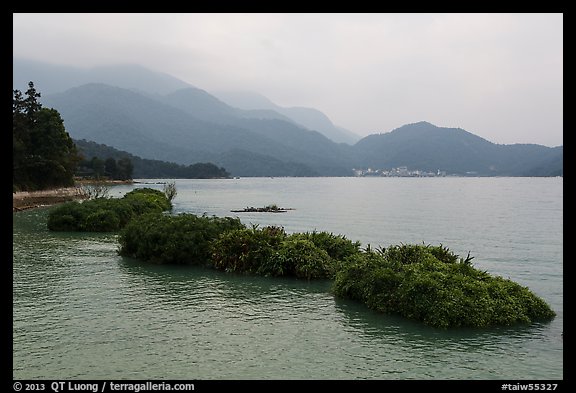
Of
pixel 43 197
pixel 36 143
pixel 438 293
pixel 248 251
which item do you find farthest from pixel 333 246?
pixel 36 143

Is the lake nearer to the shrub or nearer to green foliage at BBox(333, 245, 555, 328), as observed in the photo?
green foliage at BBox(333, 245, 555, 328)

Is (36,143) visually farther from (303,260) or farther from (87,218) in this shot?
(303,260)

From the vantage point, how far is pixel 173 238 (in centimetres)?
2233

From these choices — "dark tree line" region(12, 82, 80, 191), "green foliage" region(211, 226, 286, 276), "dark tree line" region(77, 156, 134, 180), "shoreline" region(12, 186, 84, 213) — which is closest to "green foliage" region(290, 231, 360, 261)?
"green foliage" region(211, 226, 286, 276)

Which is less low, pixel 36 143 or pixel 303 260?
pixel 36 143

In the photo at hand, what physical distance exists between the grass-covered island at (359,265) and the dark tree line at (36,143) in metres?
48.0

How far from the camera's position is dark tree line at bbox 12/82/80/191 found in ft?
210

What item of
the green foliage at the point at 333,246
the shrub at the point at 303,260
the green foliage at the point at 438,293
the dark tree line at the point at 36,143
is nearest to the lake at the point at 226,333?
the green foliage at the point at 438,293

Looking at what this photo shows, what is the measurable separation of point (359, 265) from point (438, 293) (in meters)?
3.17

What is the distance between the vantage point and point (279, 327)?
1277 centimetres

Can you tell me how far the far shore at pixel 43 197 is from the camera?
56037 mm

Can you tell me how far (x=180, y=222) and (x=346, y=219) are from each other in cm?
3255

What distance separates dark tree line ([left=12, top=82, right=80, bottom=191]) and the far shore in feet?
3.65
